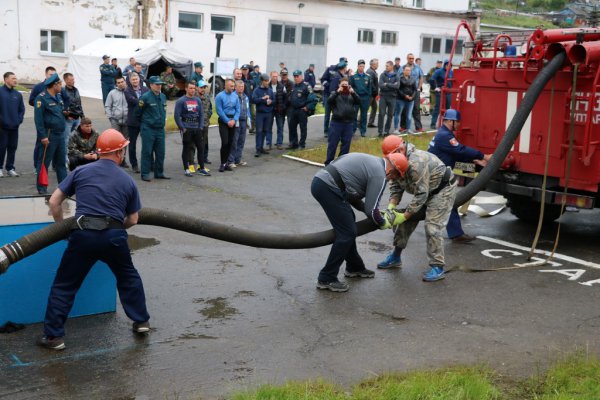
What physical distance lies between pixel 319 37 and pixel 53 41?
12395 millimetres

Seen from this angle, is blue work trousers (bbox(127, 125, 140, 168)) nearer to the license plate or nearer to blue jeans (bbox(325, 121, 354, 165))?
blue jeans (bbox(325, 121, 354, 165))

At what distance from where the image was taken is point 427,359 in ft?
20.6

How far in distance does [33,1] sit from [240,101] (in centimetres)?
1805

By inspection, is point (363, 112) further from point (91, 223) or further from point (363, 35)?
point (363, 35)

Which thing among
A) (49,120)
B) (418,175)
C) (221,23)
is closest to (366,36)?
(221,23)

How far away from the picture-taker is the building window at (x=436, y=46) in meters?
41.4

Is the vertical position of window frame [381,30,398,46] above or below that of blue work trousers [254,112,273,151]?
above

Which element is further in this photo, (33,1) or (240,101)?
(33,1)

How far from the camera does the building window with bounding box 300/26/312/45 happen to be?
3616 centimetres

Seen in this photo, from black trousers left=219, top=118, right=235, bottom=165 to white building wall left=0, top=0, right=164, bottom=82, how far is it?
17.8 m

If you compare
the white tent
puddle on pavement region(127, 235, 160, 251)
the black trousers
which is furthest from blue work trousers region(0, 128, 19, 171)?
the white tent

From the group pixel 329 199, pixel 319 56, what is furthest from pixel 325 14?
pixel 329 199

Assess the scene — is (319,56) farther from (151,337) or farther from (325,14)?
(151,337)

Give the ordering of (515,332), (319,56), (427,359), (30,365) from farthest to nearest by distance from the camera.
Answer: (319,56) < (515,332) < (427,359) < (30,365)
